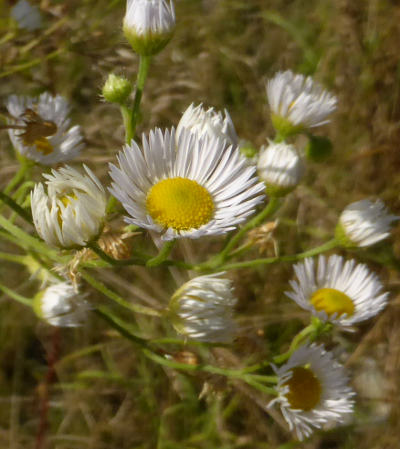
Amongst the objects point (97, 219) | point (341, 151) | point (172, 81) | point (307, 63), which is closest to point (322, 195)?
point (341, 151)

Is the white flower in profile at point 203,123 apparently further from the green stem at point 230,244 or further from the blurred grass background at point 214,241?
the blurred grass background at point 214,241

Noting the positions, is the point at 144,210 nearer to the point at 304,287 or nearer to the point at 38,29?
the point at 304,287

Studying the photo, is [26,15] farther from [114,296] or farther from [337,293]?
[337,293]

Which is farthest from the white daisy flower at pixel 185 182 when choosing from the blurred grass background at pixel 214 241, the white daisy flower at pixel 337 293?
the blurred grass background at pixel 214 241

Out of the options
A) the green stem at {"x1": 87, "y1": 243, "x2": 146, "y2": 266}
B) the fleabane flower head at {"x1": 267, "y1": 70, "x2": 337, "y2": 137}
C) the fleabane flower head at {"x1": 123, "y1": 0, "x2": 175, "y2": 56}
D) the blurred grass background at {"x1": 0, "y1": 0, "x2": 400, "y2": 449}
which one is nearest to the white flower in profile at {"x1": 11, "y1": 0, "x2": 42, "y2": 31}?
the blurred grass background at {"x1": 0, "y1": 0, "x2": 400, "y2": 449}

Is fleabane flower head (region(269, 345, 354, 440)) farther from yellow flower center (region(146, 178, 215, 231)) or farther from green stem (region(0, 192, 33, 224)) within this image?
green stem (region(0, 192, 33, 224))

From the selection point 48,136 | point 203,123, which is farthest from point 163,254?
point 48,136
